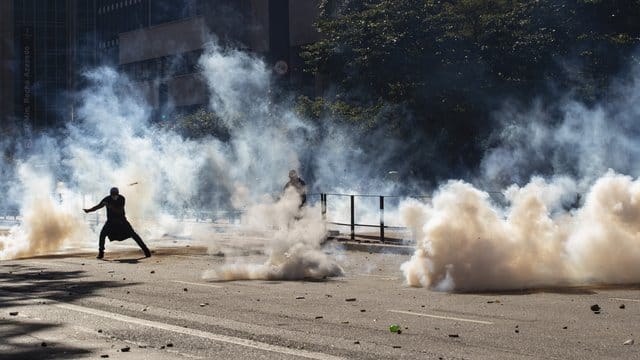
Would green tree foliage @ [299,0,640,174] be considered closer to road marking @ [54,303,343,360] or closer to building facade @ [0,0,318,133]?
building facade @ [0,0,318,133]

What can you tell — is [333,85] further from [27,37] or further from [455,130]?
[27,37]

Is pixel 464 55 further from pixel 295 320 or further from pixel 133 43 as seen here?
pixel 133 43

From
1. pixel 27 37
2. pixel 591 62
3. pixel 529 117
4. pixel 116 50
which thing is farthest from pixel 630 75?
pixel 27 37

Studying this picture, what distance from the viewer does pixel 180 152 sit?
1713 inches

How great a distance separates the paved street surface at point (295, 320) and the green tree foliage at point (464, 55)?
18095 mm

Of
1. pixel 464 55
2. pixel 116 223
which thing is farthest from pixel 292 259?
pixel 464 55

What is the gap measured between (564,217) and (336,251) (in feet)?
24.5

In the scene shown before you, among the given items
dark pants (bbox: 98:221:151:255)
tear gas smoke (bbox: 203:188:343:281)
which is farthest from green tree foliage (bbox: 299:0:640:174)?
tear gas smoke (bbox: 203:188:343:281)

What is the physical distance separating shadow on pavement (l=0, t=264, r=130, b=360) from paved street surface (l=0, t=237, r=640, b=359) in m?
0.02

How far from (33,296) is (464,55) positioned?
25937 mm

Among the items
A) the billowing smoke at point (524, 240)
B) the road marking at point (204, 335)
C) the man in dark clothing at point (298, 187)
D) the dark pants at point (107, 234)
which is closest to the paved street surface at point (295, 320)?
the road marking at point (204, 335)

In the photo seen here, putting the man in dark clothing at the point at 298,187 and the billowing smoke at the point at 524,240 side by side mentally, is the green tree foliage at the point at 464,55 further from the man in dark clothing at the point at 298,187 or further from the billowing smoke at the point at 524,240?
the billowing smoke at the point at 524,240

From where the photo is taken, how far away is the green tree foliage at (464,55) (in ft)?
112

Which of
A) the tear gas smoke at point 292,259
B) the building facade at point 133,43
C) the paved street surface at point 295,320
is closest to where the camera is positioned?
the paved street surface at point 295,320
